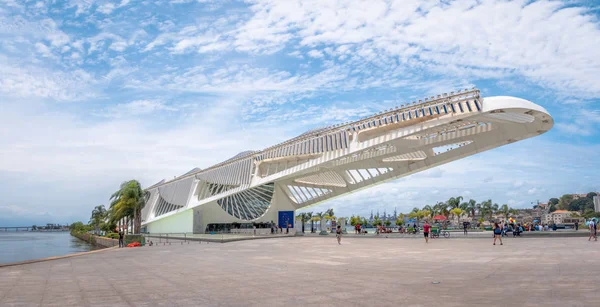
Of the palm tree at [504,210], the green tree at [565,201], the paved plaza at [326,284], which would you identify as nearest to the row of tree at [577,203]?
the green tree at [565,201]

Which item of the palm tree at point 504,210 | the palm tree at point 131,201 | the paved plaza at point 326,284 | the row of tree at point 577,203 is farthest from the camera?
the row of tree at point 577,203

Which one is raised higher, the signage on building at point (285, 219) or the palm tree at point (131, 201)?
the palm tree at point (131, 201)

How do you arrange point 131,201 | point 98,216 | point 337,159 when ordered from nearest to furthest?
point 337,159 → point 131,201 → point 98,216

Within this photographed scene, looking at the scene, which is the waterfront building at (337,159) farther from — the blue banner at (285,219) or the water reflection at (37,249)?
the water reflection at (37,249)

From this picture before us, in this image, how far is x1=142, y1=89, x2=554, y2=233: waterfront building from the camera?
28.6 meters

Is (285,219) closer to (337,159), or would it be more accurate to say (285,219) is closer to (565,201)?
(337,159)

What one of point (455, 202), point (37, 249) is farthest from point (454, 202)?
point (37, 249)

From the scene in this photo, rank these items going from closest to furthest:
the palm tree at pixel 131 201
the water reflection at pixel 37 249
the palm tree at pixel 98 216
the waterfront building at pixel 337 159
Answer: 1. the waterfront building at pixel 337 159
2. the water reflection at pixel 37 249
3. the palm tree at pixel 131 201
4. the palm tree at pixel 98 216

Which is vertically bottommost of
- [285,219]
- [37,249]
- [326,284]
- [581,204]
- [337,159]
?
[37,249]

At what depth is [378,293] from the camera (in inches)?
324

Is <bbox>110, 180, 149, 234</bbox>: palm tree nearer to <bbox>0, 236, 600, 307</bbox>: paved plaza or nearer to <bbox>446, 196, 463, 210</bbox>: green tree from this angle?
<bbox>0, 236, 600, 307</bbox>: paved plaza

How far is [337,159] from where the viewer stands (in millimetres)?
35875

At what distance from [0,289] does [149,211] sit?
170 feet

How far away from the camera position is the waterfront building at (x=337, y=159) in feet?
93.9
